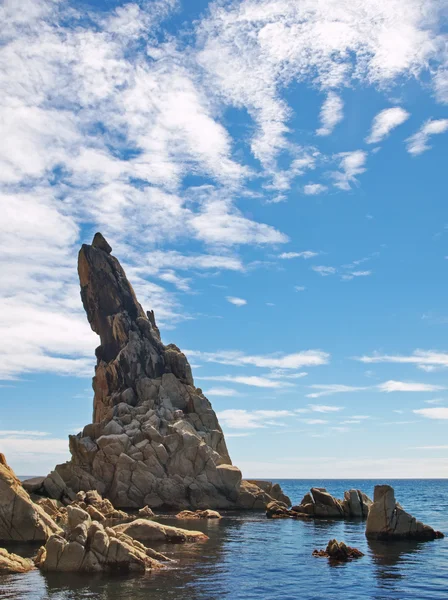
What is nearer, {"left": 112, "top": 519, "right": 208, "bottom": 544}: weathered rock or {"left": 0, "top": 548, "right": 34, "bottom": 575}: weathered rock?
{"left": 0, "top": 548, "right": 34, "bottom": 575}: weathered rock

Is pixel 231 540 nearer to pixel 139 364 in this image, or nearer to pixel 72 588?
pixel 72 588

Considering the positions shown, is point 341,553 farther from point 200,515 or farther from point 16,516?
point 200,515

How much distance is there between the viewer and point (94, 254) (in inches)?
4589

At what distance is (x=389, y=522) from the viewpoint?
52.5m

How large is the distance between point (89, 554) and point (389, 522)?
2895 cm

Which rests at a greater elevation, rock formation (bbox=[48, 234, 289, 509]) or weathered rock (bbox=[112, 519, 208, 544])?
Answer: rock formation (bbox=[48, 234, 289, 509])

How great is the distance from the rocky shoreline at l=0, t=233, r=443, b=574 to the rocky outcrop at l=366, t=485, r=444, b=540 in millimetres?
92

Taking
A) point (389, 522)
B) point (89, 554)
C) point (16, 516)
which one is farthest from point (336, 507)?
point (89, 554)

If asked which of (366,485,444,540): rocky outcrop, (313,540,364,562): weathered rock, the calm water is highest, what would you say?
(366,485,444,540): rocky outcrop

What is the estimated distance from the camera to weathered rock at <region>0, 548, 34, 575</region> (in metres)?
35.4

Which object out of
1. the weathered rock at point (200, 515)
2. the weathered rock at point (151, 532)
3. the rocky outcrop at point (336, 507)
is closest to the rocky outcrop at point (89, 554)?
the weathered rock at point (151, 532)

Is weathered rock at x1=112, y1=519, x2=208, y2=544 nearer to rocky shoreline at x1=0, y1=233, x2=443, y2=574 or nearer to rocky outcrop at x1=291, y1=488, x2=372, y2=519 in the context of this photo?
rocky shoreline at x1=0, y1=233, x2=443, y2=574

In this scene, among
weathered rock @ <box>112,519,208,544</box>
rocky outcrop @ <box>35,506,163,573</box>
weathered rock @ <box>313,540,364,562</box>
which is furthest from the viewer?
weathered rock @ <box>112,519,208,544</box>

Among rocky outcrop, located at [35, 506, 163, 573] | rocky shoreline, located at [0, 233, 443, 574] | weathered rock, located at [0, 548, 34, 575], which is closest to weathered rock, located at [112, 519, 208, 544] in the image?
rocky shoreline, located at [0, 233, 443, 574]
